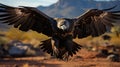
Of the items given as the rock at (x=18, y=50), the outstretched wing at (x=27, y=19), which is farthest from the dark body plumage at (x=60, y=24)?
the rock at (x=18, y=50)

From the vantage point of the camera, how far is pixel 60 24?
1150 centimetres

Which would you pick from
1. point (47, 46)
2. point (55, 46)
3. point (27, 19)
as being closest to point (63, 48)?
point (55, 46)

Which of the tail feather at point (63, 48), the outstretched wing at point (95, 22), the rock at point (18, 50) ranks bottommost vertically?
the rock at point (18, 50)

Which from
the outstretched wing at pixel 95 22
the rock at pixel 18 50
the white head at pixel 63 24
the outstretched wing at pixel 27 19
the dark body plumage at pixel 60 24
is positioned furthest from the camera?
the rock at pixel 18 50

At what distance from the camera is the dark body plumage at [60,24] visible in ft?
39.0

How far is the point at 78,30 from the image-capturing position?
41.8ft

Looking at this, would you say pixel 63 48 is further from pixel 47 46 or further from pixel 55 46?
pixel 47 46

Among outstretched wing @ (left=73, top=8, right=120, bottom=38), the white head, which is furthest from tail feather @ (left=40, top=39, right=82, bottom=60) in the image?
the white head

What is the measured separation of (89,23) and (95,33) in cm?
41

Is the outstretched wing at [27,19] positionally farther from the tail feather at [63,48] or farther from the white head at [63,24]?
the white head at [63,24]

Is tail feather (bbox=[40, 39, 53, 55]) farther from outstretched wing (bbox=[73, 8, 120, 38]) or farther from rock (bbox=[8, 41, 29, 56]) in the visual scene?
rock (bbox=[8, 41, 29, 56])

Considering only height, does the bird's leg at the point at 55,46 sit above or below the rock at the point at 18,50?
above

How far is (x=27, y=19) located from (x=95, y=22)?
2384 mm

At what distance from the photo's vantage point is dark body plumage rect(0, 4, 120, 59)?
1190cm
